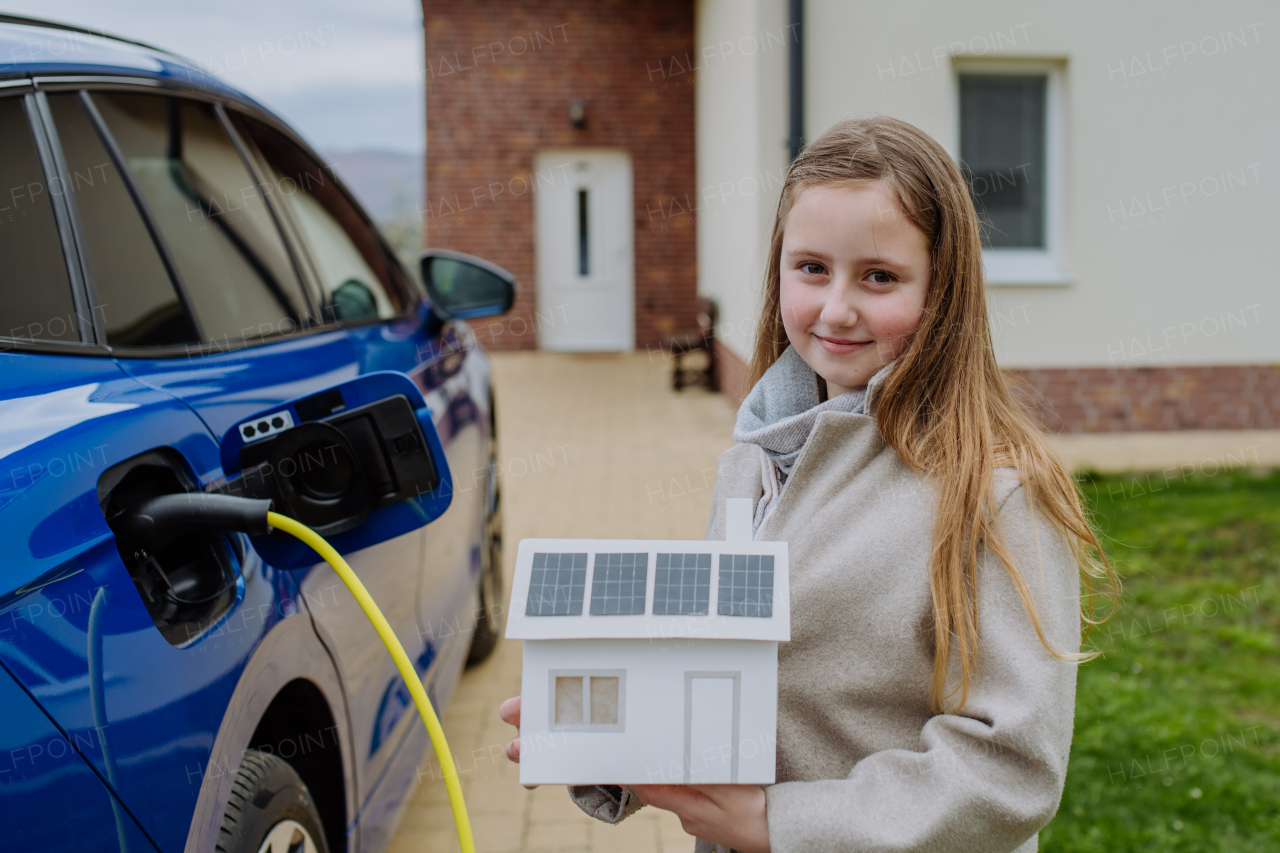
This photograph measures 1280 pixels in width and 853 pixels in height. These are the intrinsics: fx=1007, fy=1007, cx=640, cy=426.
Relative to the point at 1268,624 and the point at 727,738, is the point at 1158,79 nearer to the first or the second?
the point at 1268,624

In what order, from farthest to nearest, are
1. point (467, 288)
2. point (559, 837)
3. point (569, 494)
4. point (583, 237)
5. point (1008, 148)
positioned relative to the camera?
point (583, 237) → point (1008, 148) → point (569, 494) → point (467, 288) → point (559, 837)

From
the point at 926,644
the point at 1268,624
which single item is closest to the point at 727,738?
the point at 926,644

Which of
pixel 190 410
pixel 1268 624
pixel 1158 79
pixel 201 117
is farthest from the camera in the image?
pixel 1158 79

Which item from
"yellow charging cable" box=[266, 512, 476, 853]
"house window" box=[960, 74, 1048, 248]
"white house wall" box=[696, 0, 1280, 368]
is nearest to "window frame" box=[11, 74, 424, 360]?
"yellow charging cable" box=[266, 512, 476, 853]

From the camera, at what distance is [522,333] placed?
13.7 metres

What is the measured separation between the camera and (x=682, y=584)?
107 cm

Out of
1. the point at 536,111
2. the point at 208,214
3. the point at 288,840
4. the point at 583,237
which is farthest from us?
the point at 583,237

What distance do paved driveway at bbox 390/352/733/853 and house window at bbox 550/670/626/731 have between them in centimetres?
194

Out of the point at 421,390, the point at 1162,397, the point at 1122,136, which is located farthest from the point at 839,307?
the point at 1162,397

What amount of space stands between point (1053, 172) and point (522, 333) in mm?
7642

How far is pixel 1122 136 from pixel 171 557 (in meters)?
7.87

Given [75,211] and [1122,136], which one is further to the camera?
[1122,136]

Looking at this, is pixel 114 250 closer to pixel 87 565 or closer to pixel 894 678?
pixel 87 565

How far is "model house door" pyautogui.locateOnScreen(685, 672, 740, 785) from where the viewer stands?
3.48 ft
